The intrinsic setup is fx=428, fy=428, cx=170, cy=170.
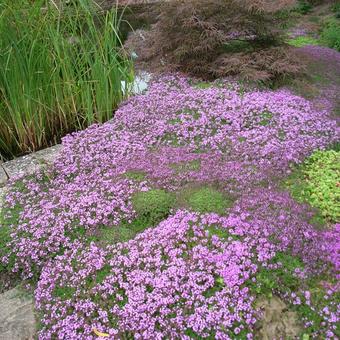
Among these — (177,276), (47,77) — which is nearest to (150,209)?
(177,276)

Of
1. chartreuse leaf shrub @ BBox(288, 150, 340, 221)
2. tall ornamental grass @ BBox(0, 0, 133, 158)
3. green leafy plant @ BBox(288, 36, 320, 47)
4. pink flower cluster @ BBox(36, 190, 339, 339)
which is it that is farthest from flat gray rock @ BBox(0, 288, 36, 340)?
green leafy plant @ BBox(288, 36, 320, 47)

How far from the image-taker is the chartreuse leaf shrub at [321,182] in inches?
151

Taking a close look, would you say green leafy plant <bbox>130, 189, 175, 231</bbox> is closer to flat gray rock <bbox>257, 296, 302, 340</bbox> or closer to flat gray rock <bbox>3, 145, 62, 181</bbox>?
flat gray rock <bbox>257, 296, 302, 340</bbox>

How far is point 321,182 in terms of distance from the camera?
4.12m

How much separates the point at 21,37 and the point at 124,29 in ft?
21.0

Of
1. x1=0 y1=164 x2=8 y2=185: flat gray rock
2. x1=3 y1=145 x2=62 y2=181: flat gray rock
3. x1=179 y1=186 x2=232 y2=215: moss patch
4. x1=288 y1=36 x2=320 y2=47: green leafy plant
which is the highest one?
x1=179 y1=186 x2=232 y2=215: moss patch

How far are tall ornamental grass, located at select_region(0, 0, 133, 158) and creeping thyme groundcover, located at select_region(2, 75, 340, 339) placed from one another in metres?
0.51

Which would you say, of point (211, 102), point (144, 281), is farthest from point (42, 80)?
point (144, 281)

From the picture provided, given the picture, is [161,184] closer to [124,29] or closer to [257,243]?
[257,243]

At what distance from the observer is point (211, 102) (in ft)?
17.5

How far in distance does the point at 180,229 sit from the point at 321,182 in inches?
64.6

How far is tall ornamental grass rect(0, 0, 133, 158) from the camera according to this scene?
4.69 metres

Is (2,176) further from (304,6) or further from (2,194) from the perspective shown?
(304,6)

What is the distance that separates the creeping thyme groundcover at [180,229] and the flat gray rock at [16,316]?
0.12 m
